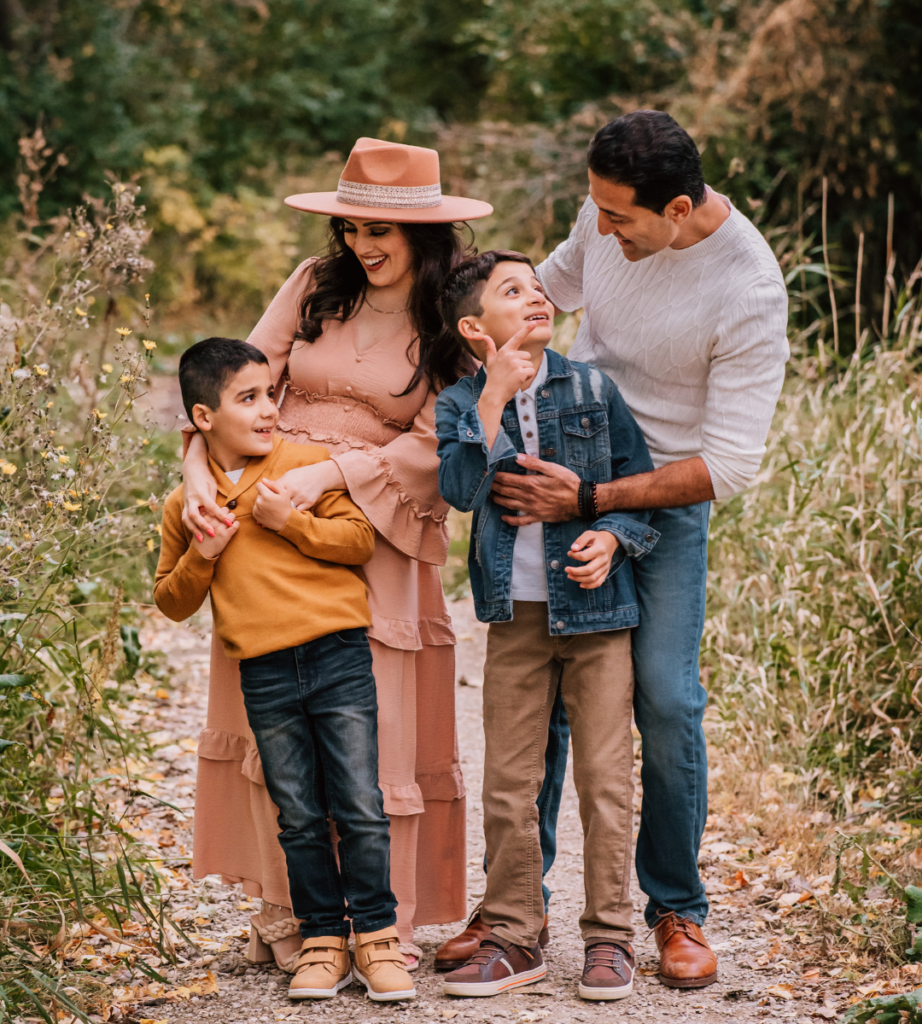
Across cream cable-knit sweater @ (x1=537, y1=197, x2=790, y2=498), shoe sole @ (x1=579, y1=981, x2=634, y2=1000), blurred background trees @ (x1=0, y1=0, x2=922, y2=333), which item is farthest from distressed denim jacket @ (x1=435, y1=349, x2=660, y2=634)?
blurred background trees @ (x1=0, y1=0, x2=922, y2=333)

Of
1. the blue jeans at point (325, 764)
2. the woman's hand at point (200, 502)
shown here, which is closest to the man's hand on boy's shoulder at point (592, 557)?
the blue jeans at point (325, 764)

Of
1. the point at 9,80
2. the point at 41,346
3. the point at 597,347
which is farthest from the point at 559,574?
the point at 9,80

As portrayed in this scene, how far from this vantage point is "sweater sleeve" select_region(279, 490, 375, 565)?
266cm

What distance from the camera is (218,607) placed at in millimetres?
2727

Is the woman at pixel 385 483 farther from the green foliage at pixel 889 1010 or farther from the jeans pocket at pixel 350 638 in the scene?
the green foliage at pixel 889 1010

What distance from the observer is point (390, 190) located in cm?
284

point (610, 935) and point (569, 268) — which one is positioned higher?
point (569, 268)

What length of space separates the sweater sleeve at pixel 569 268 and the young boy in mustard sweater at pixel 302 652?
81 centimetres

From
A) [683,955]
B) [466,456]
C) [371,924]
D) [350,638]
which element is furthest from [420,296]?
[683,955]

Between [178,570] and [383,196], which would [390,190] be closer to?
[383,196]

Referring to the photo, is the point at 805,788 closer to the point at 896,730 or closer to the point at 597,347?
the point at 896,730

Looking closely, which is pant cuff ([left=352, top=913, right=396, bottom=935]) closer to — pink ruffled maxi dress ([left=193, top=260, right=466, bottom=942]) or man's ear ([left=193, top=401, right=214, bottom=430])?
pink ruffled maxi dress ([left=193, top=260, right=466, bottom=942])

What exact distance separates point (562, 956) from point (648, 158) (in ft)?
6.36

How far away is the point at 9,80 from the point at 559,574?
1181 centimetres
